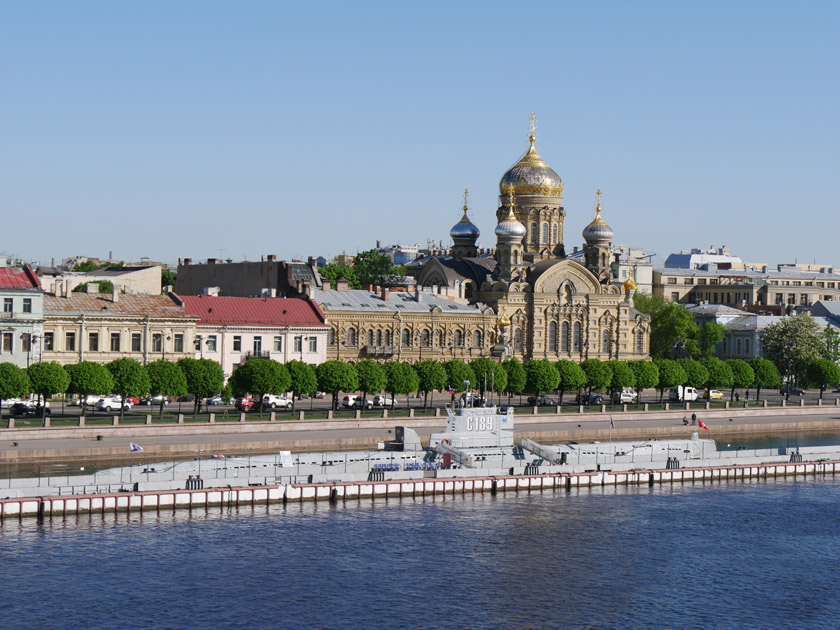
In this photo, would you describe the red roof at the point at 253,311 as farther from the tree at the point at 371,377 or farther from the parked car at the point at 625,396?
the parked car at the point at 625,396

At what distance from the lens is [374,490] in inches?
2192

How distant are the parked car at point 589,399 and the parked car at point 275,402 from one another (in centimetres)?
2025

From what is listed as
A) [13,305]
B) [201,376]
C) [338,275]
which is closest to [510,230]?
[338,275]

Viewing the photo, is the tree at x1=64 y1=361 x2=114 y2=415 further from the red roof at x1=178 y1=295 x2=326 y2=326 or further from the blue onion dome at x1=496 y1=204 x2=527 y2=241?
the blue onion dome at x1=496 y1=204 x2=527 y2=241

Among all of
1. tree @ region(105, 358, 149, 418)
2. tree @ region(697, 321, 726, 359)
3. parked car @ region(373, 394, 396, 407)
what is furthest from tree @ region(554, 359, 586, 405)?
tree @ region(697, 321, 726, 359)

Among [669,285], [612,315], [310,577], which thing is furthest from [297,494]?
[669,285]

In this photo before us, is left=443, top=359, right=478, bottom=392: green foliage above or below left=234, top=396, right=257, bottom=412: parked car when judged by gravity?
above

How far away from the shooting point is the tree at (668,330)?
12169 centimetres

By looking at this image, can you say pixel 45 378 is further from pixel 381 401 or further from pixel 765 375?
pixel 765 375

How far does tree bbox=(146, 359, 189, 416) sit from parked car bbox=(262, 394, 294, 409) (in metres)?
8.27

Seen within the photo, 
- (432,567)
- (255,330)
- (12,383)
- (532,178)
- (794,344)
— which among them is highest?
(532,178)

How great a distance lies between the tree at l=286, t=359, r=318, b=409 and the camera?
77.9m

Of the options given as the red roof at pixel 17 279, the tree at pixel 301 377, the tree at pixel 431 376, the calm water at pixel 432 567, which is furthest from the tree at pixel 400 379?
the calm water at pixel 432 567

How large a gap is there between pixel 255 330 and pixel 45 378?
20.8m
